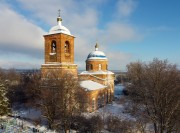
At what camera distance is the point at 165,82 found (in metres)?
14.7

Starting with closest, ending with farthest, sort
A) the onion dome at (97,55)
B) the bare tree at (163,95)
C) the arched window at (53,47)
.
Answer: the bare tree at (163,95) → the arched window at (53,47) → the onion dome at (97,55)

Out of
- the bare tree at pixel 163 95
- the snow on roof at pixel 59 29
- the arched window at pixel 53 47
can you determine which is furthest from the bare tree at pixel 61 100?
the bare tree at pixel 163 95

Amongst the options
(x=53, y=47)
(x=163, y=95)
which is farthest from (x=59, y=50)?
(x=163, y=95)

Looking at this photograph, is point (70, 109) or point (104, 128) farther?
point (104, 128)

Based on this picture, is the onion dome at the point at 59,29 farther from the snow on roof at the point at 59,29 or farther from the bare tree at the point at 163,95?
the bare tree at the point at 163,95

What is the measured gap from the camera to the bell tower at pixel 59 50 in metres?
23.1

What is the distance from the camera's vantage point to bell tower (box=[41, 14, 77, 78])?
23.1 metres

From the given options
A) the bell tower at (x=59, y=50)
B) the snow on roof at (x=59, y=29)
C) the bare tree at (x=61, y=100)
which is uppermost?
the snow on roof at (x=59, y=29)

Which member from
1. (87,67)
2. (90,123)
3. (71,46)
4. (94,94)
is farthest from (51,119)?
(87,67)

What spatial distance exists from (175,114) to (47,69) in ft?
45.4

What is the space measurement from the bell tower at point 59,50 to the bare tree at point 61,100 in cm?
217

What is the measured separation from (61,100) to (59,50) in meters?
5.83

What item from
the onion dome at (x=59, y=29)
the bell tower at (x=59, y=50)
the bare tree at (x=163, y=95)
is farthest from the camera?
the onion dome at (x=59, y=29)

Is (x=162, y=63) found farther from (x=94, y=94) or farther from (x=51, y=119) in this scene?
(x=94, y=94)
